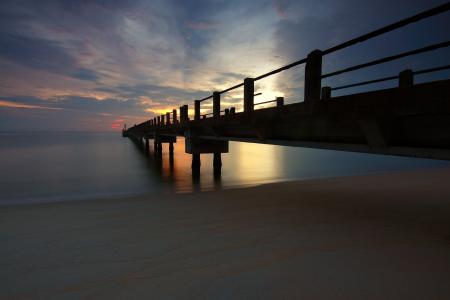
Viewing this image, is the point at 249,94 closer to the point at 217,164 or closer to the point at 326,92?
the point at 326,92

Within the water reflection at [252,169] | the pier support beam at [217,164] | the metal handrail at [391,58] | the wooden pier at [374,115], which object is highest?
the metal handrail at [391,58]

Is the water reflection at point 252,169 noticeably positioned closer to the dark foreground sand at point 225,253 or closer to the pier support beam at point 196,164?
the pier support beam at point 196,164

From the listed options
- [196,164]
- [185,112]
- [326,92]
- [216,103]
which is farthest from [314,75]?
[196,164]

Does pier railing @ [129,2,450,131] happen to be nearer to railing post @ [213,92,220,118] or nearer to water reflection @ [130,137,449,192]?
railing post @ [213,92,220,118]

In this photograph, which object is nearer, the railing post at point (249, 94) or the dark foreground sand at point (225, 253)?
the dark foreground sand at point (225, 253)

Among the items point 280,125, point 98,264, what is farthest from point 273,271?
point 280,125

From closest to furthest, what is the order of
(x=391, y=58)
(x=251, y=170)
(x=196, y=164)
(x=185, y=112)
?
(x=391, y=58) → (x=185, y=112) → (x=196, y=164) → (x=251, y=170)

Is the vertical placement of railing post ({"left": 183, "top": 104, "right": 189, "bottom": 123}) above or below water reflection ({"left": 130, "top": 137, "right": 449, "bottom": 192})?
above

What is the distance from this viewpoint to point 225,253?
3.87 m

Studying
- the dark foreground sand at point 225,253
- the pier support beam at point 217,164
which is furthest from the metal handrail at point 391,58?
the pier support beam at point 217,164

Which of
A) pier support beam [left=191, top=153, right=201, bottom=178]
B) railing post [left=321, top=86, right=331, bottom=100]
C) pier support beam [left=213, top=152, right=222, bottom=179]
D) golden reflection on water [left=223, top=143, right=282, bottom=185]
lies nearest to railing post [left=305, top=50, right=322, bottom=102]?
railing post [left=321, top=86, right=331, bottom=100]

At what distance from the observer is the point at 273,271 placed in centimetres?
334

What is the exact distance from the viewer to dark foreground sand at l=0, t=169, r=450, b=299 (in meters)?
2.97

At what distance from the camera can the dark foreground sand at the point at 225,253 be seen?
2973mm
